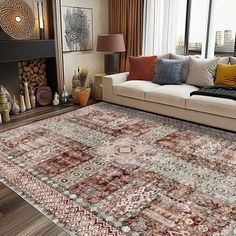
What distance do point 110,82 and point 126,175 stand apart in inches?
88.9

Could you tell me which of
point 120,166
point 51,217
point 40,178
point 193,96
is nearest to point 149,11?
point 193,96

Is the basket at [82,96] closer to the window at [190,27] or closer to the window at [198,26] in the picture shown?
the window at [190,27]

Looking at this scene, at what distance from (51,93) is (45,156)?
214 cm

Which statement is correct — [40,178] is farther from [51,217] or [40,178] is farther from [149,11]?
[149,11]

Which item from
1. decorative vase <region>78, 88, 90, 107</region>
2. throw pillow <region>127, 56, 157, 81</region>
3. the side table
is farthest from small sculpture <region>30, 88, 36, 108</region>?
throw pillow <region>127, 56, 157, 81</region>

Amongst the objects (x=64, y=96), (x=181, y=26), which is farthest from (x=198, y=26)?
(x=64, y=96)

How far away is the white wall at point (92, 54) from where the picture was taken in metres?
4.82

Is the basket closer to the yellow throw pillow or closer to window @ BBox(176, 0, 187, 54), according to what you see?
window @ BBox(176, 0, 187, 54)

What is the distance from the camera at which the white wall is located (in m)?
4.82

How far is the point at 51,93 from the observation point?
15.2 feet

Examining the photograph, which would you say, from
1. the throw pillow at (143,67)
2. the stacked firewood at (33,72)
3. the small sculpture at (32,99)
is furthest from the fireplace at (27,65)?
the throw pillow at (143,67)

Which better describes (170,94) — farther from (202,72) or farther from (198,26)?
(198,26)

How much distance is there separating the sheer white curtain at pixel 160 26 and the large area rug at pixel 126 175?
68.8 inches

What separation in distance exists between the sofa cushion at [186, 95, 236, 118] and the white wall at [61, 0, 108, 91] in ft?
7.84
